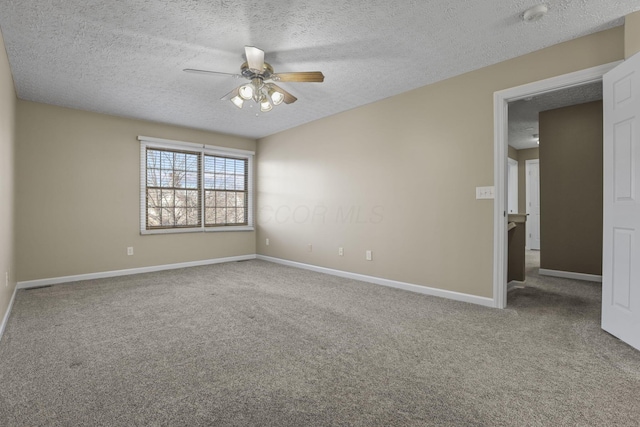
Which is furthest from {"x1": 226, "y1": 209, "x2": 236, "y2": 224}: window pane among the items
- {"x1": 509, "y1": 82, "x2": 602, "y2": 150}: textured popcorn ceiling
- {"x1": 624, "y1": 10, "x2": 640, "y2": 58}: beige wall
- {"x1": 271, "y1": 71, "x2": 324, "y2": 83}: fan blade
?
{"x1": 624, "y1": 10, "x2": 640, "y2": 58}: beige wall

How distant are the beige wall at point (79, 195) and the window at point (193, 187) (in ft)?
0.54

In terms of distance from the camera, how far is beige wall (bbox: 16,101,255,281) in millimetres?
3951

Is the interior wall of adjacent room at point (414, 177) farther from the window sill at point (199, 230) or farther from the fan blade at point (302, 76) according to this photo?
the fan blade at point (302, 76)

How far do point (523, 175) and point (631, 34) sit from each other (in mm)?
5657

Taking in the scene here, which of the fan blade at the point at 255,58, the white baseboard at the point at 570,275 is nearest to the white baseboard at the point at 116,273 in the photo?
the fan blade at the point at 255,58

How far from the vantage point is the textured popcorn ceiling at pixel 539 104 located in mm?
3881

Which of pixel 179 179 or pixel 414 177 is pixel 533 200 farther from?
pixel 179 179

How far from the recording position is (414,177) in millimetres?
3721

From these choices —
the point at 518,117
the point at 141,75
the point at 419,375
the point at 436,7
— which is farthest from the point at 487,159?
the point at 141,75

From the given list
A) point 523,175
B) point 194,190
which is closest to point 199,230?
point 194,190

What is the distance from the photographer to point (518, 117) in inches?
195

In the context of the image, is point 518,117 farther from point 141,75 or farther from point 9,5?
point 9,5

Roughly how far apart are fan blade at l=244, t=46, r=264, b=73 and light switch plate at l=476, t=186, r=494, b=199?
2423 mm

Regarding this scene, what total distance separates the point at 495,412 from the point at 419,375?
417 millimetres
